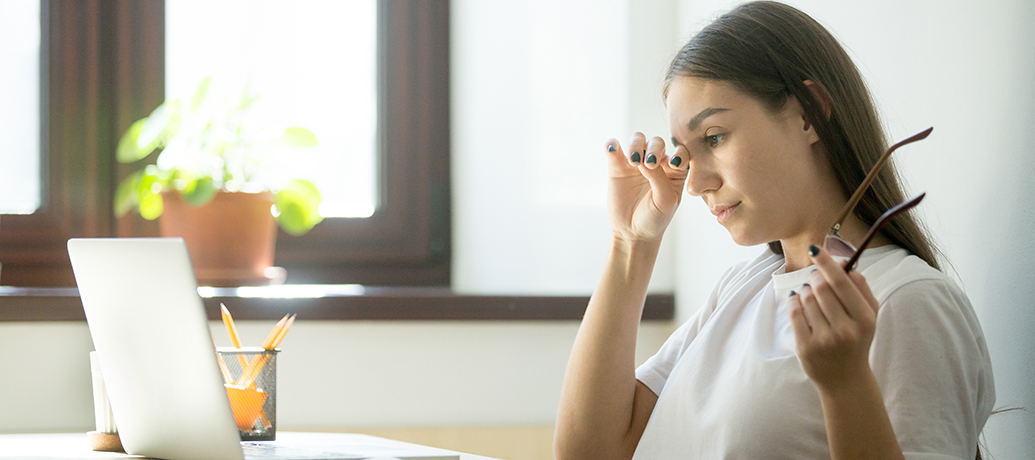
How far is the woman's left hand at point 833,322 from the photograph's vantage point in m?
0.68

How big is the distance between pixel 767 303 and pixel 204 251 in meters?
1.25

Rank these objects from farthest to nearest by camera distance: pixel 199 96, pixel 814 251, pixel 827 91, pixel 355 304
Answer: pixel 199 96 → pixel 355 304 → pixel 827 91 → pixel 814 251

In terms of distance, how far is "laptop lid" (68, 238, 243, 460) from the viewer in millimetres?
841

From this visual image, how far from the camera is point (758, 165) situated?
100cm

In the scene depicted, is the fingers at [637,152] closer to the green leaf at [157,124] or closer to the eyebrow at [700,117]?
the eyebrow at [700,117]

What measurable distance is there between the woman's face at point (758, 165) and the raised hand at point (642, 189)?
0.08m

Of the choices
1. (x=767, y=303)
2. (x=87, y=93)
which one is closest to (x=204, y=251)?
(x=87, y=93)

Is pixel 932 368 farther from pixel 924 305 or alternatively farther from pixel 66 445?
pixel 66 445

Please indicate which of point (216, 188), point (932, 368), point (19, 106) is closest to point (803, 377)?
point (932, 368)

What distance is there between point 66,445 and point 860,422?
98cm

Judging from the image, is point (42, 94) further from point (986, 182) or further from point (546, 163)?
point (986, 182)

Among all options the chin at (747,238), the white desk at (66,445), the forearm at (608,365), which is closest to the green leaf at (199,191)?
the white desk at (66,445)

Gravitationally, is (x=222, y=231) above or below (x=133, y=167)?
below

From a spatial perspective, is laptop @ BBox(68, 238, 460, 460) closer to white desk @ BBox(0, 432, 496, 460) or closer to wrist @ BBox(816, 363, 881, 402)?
white desk @ BBox(0, 432, 496, 460)
